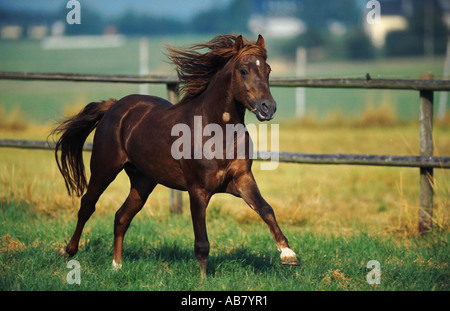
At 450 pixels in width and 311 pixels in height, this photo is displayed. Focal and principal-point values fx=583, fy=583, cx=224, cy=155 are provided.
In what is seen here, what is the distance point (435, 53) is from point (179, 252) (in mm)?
55369

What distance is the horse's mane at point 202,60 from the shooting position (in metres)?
4.46

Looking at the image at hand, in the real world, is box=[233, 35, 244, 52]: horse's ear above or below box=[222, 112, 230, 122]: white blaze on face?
above

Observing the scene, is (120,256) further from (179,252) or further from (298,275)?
(298,275)

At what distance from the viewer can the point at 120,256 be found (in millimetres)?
4887

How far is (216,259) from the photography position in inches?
198

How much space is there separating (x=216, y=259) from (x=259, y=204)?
41.0 inches

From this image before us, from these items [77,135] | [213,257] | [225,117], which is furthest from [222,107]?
[77,135]

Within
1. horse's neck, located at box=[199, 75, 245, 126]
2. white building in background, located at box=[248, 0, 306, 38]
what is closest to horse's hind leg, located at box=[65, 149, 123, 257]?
horse's neck, located at box=[199, 75, 245, 126]

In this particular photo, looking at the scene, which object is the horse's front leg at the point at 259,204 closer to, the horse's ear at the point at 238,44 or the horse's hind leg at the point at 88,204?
the horse's ear at the point at 238,44

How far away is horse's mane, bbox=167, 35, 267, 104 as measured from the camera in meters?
4.46

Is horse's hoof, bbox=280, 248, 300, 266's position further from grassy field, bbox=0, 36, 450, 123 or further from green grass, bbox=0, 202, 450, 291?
grassy field, bbox=0, 36, 450, 123

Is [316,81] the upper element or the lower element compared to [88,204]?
upper

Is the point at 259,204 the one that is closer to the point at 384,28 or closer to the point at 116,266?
the point at 116,266
